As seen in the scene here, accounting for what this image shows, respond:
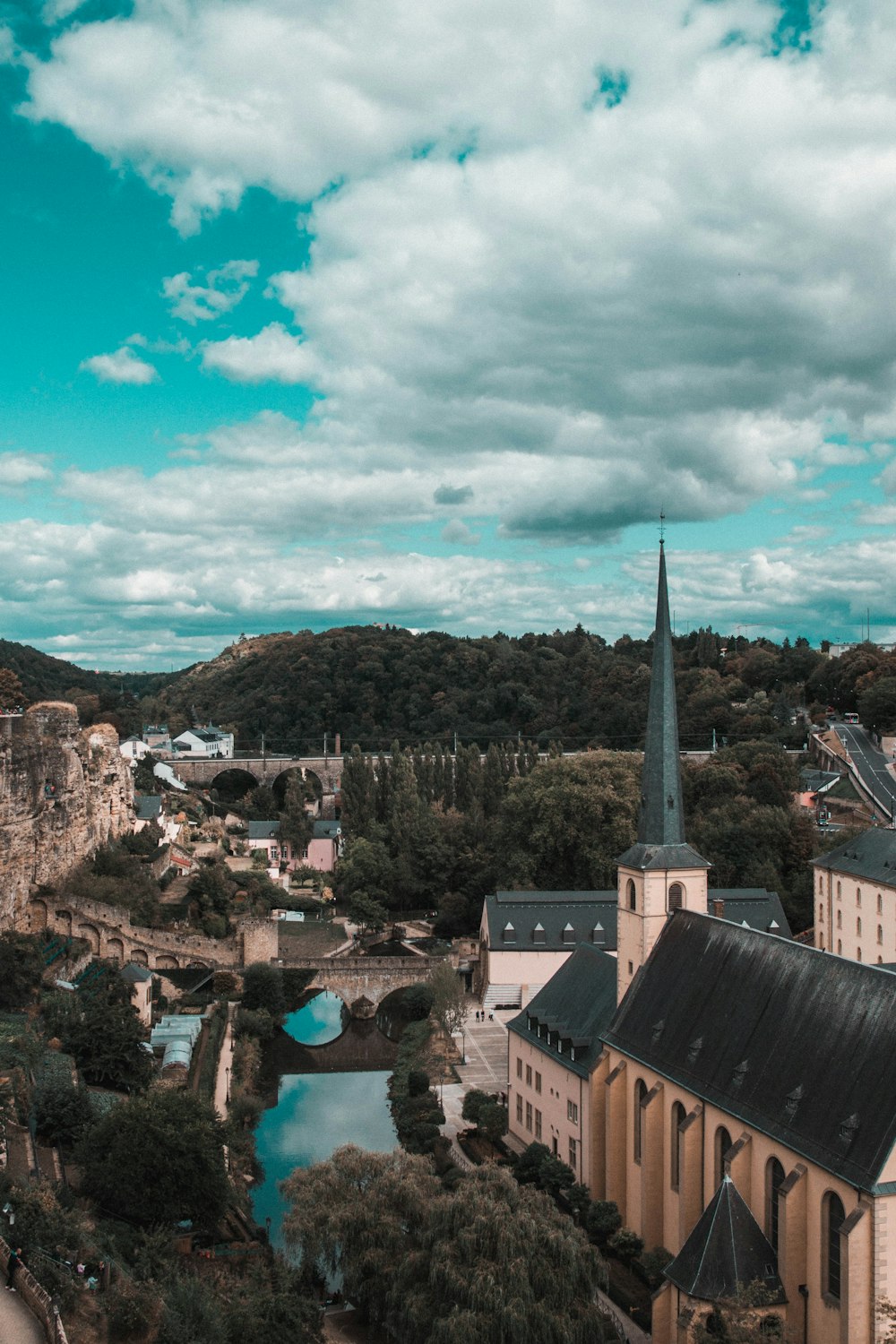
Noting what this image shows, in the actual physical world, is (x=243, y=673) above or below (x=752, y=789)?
above

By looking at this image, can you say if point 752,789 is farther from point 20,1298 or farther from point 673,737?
point 20,1298

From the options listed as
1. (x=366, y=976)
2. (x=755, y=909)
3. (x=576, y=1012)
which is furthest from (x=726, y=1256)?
(x=366, y=976)

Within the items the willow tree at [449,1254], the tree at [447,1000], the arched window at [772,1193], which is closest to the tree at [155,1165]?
the willow tree at [449,1254]

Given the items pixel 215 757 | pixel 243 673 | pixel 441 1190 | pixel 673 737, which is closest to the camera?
pixel 441 1190

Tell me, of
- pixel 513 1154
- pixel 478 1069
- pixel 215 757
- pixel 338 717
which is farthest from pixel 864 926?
pixel 338 717

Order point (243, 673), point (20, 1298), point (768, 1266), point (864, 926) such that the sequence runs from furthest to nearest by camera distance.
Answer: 1. point (243, 673)
2. point (864, 926)
3. point (768, 1266)
4. point (20, 1298)

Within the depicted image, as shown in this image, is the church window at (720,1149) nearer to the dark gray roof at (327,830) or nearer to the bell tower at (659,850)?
the bell tower at (659,850)

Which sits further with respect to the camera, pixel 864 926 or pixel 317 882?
pixel 317 882
